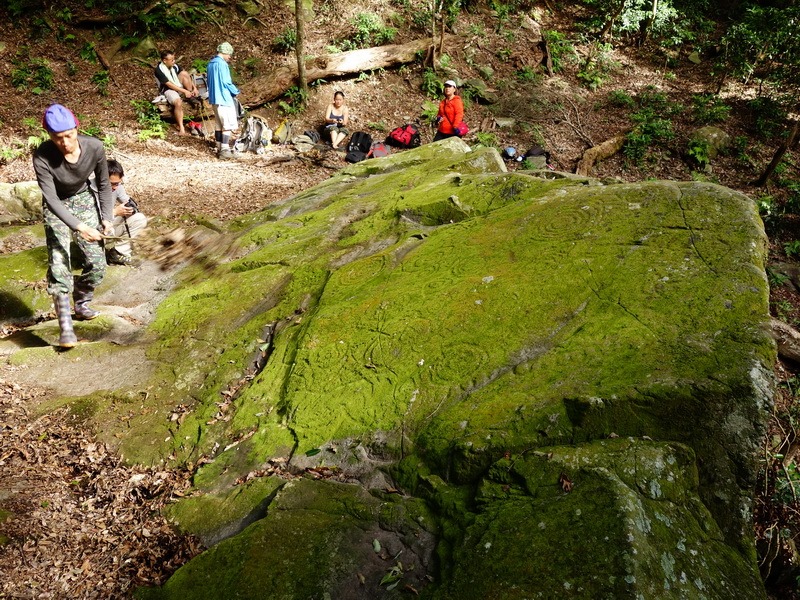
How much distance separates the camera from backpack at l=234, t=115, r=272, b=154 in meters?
12.1

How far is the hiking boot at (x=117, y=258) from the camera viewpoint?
698 cm

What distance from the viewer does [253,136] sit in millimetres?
12070

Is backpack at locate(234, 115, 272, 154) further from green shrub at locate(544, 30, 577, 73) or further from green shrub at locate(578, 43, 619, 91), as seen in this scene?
green shrub at locate(578, 43, 619, 91)

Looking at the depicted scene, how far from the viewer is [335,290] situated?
16.4ft

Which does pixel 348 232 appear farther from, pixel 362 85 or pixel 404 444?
pixel 362 85

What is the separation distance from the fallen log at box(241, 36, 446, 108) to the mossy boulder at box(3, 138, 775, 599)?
9.74 meters

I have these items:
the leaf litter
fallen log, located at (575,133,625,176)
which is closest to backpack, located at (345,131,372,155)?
fallen log, located at (575,133,625,176)

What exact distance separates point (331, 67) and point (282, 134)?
317 centimetres

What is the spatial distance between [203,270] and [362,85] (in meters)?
10.3

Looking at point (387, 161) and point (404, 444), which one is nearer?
point (404, 444)

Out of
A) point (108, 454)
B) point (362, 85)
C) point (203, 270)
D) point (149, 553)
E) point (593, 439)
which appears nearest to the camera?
point (593, 439)

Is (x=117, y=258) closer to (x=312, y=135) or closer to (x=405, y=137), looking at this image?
(x=312, y=135)

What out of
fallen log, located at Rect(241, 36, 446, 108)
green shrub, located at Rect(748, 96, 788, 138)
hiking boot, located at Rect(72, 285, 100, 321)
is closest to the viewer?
hiking boot, located at Rect(72, 285, 100, 321)

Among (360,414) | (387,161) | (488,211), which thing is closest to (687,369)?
(360,414)
